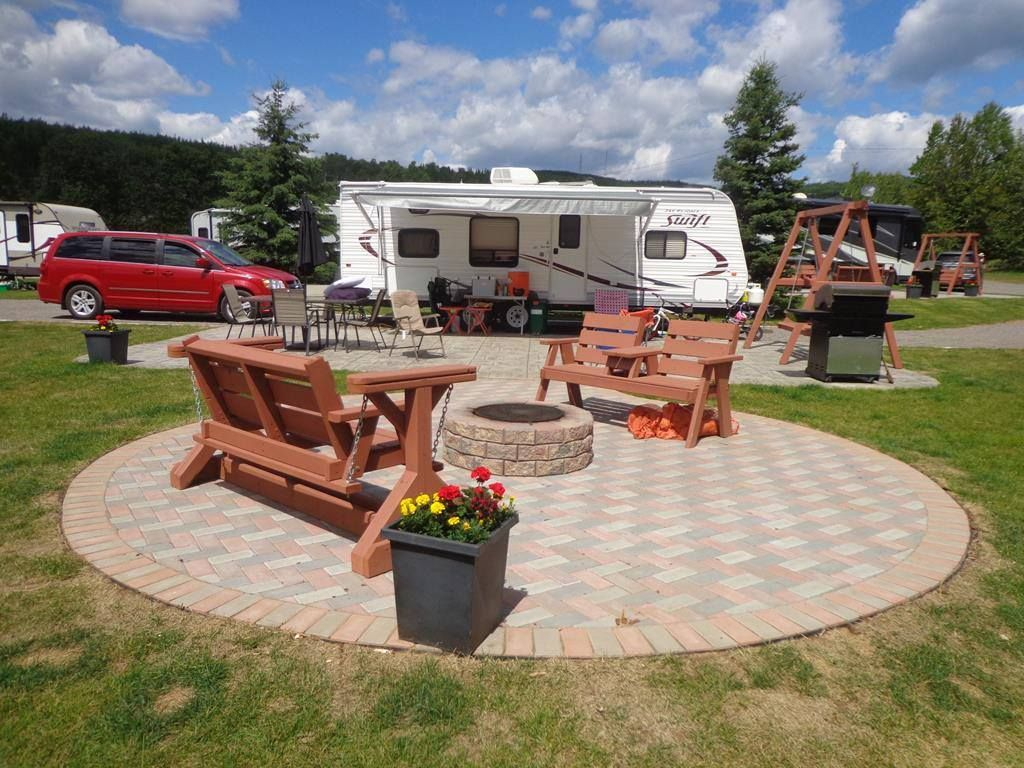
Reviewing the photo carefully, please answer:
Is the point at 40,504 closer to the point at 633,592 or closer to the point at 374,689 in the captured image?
the point at 374,689

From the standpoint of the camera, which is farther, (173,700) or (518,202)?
(518,202)

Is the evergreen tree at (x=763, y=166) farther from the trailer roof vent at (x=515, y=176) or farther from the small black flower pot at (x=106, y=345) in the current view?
the small black flower pot at (x=106, y=345)

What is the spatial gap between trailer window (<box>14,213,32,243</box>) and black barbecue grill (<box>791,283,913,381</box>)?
22749mm

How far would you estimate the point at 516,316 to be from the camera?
14344 millimetres

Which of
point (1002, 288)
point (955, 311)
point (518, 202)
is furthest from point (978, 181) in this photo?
point (518, 202)

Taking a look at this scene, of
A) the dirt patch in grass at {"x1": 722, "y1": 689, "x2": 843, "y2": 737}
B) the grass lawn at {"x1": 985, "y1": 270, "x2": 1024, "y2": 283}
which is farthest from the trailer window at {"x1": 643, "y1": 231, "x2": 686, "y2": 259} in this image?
the grass lawn at {"x1": 985, "y1": 270, "x2": 1024, "y2": 283}

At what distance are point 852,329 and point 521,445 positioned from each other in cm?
621

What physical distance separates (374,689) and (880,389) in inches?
320

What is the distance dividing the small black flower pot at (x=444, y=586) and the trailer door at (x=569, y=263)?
11986 mm

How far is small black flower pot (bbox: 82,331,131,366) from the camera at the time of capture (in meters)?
8.74

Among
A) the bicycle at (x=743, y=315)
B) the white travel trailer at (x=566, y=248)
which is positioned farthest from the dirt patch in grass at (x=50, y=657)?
the bicycle at (x=743, y=315)

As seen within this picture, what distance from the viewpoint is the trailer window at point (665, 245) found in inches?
573

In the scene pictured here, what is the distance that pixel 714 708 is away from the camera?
2365mm

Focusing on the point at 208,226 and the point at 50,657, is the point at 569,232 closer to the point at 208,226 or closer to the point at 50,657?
the point at 50,657
